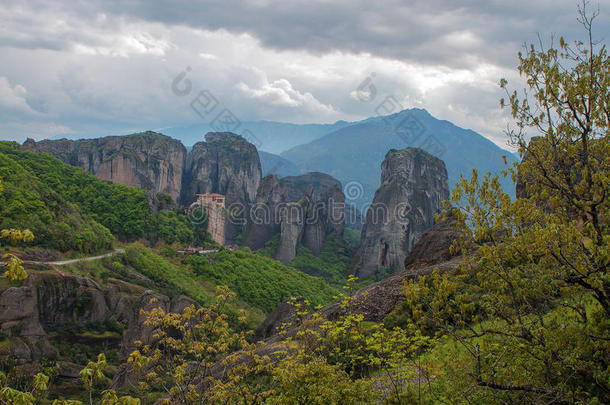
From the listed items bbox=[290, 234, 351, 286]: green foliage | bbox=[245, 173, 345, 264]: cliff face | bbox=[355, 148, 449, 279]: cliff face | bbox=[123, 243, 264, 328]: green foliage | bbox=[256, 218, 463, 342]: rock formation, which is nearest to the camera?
bbox=[256, 218, 463, 342]: rock formation

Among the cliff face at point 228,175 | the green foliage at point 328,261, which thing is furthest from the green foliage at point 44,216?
the cliff face at point 228,175

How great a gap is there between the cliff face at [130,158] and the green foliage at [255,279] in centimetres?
2984

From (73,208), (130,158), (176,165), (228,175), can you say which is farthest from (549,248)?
(228,175)

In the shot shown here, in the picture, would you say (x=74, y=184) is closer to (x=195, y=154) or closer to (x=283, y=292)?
(x=283, y=292)

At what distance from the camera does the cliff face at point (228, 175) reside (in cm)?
8481

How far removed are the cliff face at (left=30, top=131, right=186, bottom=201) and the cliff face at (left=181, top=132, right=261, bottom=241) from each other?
12.4 ft

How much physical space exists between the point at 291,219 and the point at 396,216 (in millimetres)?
20722

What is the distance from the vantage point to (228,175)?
9100 cm

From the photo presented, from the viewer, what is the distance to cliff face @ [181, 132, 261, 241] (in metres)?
84.8

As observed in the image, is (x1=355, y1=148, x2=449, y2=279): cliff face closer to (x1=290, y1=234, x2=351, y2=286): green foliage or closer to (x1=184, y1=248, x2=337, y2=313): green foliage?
(x1=290, y1=234, x2=351, y2=286): green foliage

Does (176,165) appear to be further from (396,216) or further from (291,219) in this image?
(396,216)

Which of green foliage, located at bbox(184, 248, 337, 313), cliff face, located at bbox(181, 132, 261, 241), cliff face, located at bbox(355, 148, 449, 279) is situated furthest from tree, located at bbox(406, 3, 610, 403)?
cliff face, located at bbox(181, 132, 261, 241)

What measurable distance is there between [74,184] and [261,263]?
25326 millimetres

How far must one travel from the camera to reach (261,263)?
50.7m
